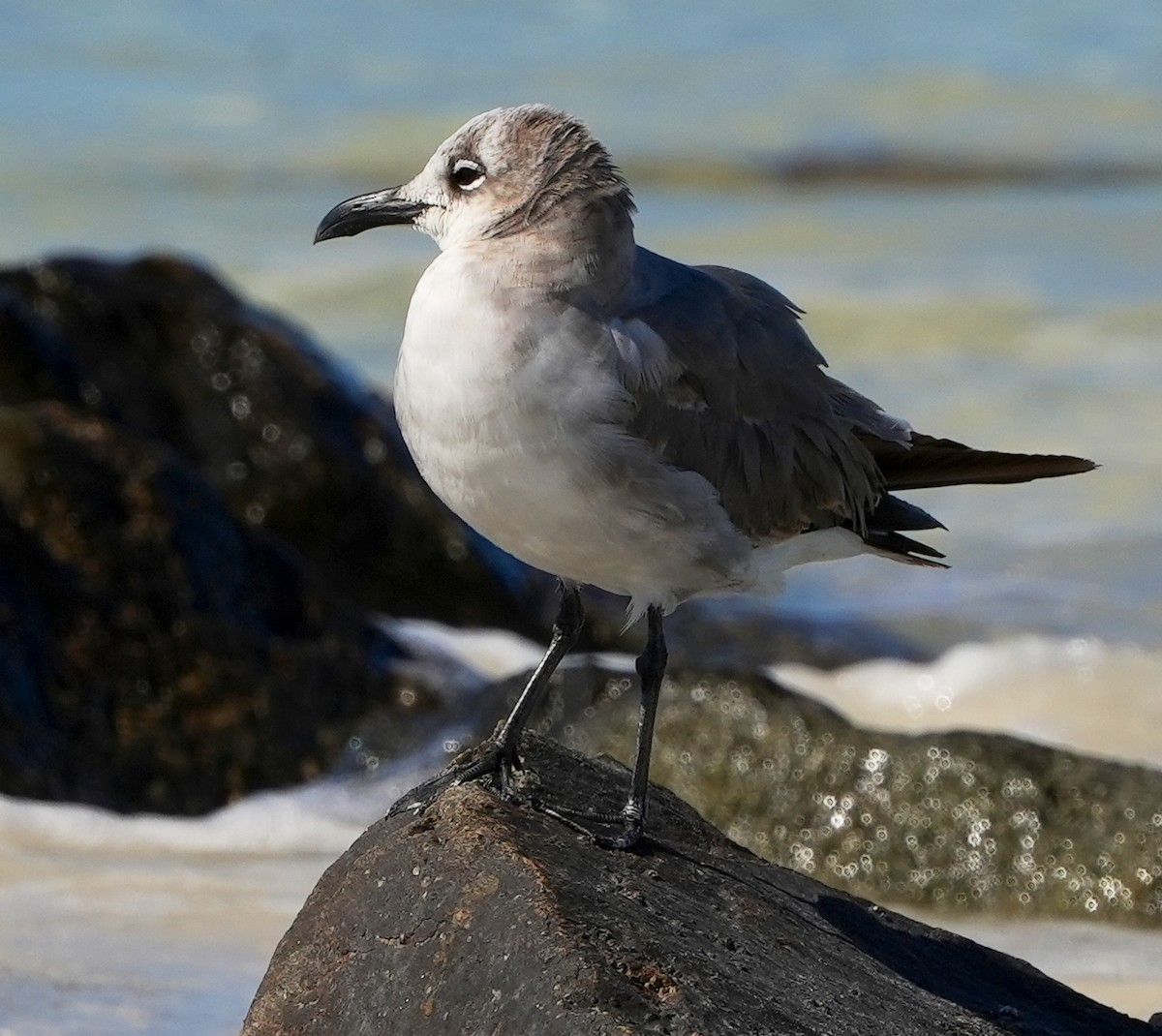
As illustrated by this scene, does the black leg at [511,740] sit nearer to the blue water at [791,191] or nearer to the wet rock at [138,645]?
→ the wet rock at [138,645]

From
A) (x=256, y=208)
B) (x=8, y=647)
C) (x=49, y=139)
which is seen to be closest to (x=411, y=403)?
(x=8, y=647)

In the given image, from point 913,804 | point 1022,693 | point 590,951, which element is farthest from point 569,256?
point 1022,693

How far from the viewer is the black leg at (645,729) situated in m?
4.58

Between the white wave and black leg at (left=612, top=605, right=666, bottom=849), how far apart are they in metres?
3.19

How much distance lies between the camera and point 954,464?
518 centimetres

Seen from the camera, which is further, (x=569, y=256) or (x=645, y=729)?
(x=645, y=729)

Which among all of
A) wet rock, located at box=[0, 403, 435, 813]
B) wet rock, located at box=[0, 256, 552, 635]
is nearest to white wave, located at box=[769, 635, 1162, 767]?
wet rock, located at box=[0, 256, 552, 635]

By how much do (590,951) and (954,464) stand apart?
5.97ft

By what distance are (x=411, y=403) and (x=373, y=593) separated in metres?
4.65

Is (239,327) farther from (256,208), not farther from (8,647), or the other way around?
(256,208)

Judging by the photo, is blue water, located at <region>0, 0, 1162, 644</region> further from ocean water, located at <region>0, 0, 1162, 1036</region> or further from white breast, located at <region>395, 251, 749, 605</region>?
white breast, located at <region>395, 251, 749, 605</region>

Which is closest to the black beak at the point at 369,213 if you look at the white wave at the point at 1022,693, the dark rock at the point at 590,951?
the dark rock at the point at 590,951

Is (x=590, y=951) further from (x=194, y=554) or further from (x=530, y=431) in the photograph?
(x=194, y=554)

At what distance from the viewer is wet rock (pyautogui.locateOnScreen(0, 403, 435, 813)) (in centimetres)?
687
